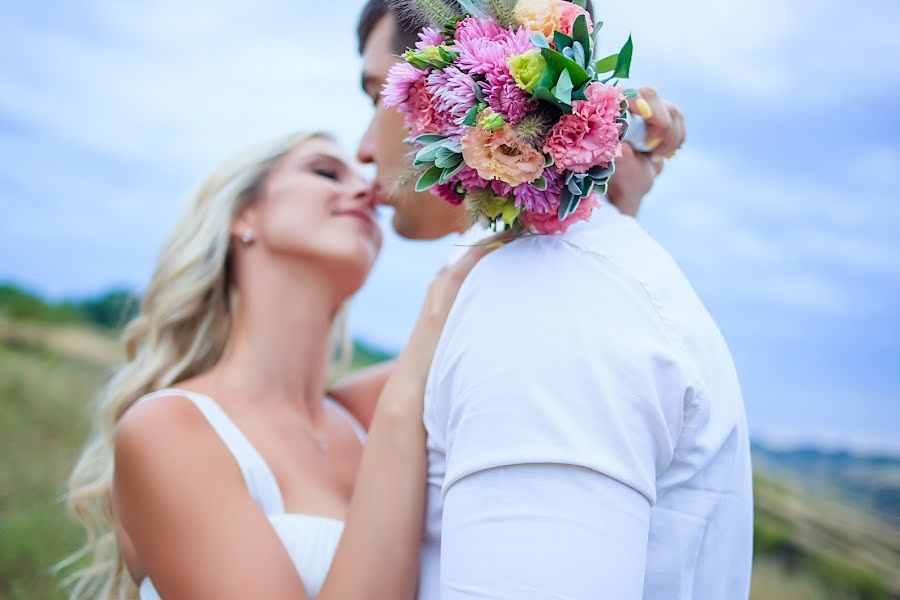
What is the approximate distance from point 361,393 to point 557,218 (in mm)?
2416

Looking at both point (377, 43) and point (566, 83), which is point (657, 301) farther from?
point (377, 43)

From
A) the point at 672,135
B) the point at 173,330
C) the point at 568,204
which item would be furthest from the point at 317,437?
the point at 568,204

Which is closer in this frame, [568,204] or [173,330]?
[568,204]

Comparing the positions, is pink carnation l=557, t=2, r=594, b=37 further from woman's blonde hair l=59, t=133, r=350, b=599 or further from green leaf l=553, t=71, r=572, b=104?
woman's blonde hair l=59, t=133, r=350, b=599

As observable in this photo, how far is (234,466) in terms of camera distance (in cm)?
251

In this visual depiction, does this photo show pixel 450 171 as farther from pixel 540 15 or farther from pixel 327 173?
pixel 327 173

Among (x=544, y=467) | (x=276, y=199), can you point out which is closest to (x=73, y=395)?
(x=276, y=199)

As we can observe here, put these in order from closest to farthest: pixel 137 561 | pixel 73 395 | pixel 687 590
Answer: pixel 687 590, pixel 137 561, pixel 73 395

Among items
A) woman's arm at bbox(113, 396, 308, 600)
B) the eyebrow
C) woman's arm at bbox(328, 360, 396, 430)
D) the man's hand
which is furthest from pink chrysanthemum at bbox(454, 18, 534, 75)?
woman's arm at bbox(328, 360, 396, 430)

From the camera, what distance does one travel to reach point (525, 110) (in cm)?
145

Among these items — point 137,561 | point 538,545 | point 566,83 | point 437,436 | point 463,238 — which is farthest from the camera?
point 137,561

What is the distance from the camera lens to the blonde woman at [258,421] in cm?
179

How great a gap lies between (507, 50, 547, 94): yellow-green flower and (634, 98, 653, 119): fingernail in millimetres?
508

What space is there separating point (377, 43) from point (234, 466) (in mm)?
1385
